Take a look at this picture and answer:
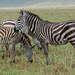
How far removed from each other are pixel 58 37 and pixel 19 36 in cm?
195

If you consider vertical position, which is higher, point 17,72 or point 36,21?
point 36,21

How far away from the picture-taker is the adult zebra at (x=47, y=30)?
6.21m

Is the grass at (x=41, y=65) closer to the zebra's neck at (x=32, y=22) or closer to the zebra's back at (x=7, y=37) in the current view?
the zebra's back at (x=7, y=37)

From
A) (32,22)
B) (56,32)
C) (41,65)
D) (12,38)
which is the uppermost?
(32,22)

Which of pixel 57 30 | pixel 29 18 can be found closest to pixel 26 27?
pixel 29 18

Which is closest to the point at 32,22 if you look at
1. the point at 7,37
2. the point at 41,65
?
the point at 7,37

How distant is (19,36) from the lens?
7.67 metres

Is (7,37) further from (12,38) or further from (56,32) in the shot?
(56,32)

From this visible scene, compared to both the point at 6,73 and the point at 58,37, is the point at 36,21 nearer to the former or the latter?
the point at 58,37

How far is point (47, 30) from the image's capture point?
22.1 ft

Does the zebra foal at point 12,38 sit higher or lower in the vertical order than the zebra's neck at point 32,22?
lower

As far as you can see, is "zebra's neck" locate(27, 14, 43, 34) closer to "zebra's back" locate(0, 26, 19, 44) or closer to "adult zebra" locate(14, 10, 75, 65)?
"adult zebra" locate(14, 10, 75, 65)

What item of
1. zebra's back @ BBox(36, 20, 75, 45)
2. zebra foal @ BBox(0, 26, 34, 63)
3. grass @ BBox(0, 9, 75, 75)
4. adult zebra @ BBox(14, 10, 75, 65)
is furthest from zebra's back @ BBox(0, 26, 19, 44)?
zebra's back @ BBox(36, 20, 75, 45)

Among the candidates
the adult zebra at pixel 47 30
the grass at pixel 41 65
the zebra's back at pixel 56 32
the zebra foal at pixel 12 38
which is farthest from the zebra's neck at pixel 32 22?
the grass at pixel 41 65
